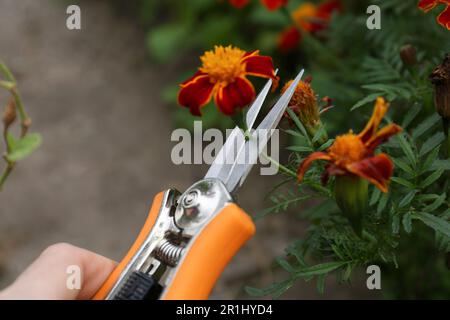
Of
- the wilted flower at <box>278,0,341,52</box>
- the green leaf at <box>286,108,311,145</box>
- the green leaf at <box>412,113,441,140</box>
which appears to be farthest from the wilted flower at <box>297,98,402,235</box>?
the wilted flower at <box>278,0,341,52</box>

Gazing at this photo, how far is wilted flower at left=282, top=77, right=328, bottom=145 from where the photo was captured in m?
0.79

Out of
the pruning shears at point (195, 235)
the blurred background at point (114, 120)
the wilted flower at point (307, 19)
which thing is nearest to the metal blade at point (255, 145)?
the pruning shears at point (195, 235)

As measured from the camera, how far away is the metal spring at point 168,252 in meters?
0.72

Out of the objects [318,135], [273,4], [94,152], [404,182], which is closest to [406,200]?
[404,182]

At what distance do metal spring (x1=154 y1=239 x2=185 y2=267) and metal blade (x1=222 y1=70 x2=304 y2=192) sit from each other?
93 millimetres

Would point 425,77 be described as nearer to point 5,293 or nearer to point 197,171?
point 5,293

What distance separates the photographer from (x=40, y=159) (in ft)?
6.04

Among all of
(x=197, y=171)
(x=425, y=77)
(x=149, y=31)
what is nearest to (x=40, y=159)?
(x=197, y=171)

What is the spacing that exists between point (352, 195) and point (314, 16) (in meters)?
0.85

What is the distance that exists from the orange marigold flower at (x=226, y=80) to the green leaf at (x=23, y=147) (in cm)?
19

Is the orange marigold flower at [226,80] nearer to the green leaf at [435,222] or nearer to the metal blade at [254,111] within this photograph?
the metal blade at [254,111]

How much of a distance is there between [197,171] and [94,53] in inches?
24.1

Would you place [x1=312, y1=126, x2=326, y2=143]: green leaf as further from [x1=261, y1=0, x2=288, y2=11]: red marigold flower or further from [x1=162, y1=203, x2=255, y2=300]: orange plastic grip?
[x1=261, y1=0, x2=288, y2=11]: red marigold flower

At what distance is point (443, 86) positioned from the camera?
2.59 feet
